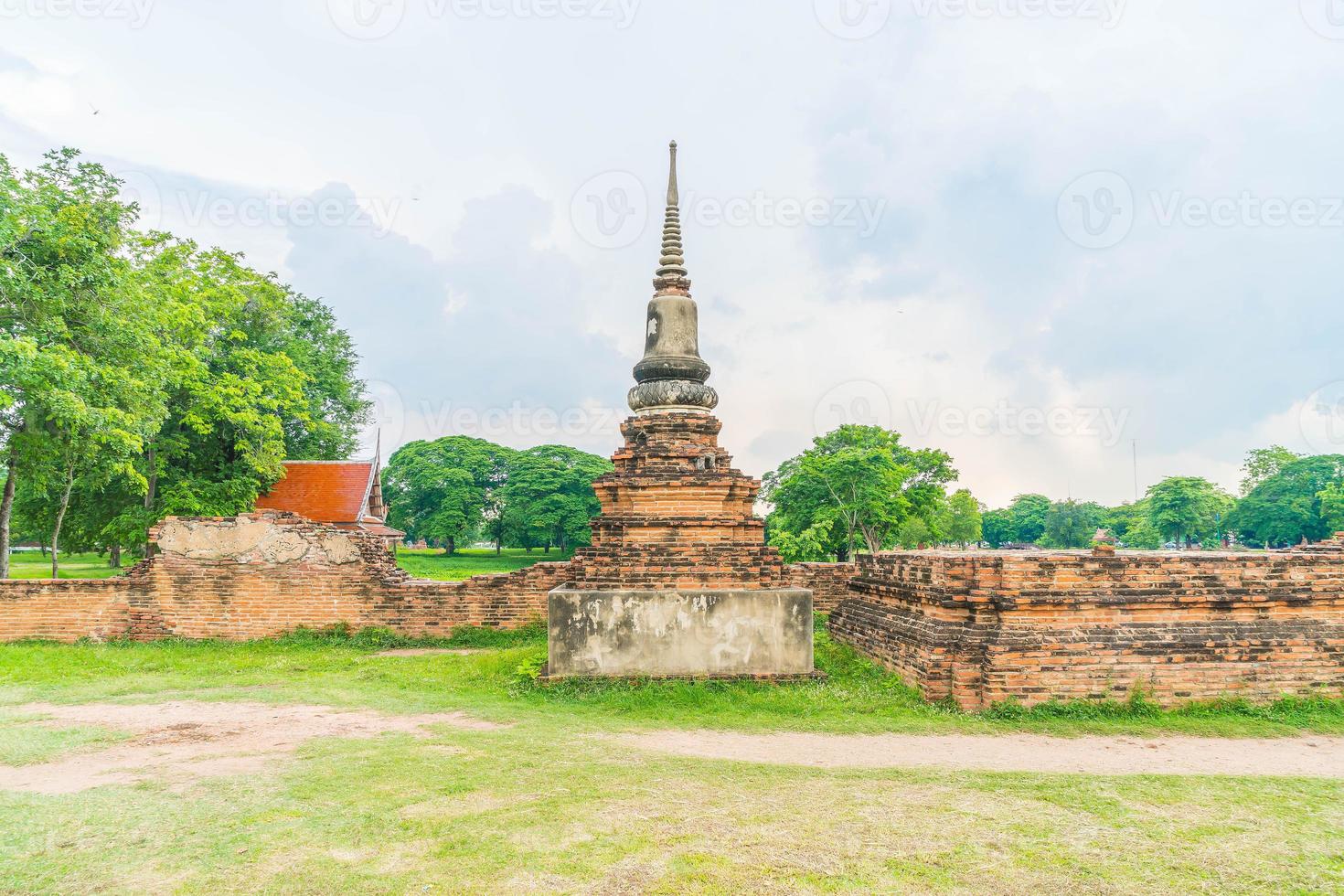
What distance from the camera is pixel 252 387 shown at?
19578mm

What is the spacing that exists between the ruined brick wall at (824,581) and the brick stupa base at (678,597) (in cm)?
398

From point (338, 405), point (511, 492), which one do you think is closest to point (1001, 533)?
point (511, 492)

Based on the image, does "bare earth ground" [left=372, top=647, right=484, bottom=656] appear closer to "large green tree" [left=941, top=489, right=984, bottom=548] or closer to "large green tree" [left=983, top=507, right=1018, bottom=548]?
"large green tree" [left=941, top=489, right=984, bottom=548]

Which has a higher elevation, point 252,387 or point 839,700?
point 252,387

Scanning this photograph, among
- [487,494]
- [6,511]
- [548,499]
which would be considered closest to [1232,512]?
[548,499]

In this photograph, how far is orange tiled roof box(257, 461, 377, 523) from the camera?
77.6 ft

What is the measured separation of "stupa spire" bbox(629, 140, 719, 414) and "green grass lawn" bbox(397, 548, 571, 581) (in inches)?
847

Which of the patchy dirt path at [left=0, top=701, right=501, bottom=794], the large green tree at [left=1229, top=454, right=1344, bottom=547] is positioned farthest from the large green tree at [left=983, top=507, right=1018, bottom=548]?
the patchy dirt path at [left=0, top=701, right=501, bottom=794]

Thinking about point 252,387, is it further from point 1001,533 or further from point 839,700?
point 1001,533

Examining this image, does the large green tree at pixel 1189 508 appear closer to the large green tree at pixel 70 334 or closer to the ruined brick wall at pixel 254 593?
the ruined brick wall at pixel 254 593

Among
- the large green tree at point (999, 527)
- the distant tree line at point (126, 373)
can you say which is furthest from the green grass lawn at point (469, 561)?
the large green tree at point (999, 527)

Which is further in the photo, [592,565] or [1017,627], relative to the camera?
[592,565]

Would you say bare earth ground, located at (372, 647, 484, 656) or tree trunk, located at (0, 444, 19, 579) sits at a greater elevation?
tree trunk, located at (0, 444, 19, 579)

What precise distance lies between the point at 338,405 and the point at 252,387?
32.0 feet
